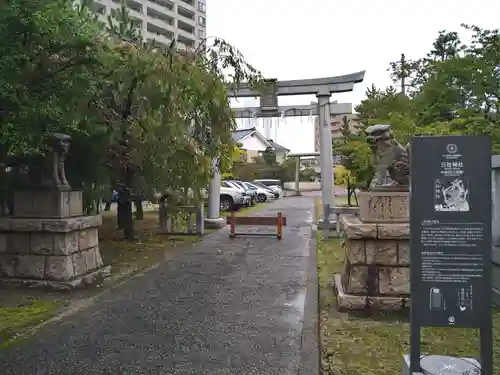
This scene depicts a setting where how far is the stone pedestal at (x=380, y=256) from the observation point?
536cm

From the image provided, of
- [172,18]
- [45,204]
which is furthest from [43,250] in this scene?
[172,18]

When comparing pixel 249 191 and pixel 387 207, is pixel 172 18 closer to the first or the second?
pixel 249 191

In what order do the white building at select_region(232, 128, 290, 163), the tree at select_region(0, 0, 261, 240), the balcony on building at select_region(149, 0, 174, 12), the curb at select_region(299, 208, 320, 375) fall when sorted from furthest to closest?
the balcony on building at select_region(149, 0, 174, 12) < the white building at select_region(232, 128, 290, 163) < the tree at select_region(0, 0, 261, 240) < the curb at select_region(299, 208, 320, 375)

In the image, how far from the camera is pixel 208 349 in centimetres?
432

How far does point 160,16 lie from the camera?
5391 centimetres

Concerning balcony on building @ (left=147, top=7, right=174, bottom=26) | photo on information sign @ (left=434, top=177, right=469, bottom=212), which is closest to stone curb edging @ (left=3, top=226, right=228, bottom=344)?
photo on information sign @ (left=434, top=177, right=469, bottom=212)

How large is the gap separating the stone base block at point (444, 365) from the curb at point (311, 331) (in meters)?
0.85

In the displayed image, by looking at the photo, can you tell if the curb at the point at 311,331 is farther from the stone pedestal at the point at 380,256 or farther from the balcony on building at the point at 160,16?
the balcony on building at the point at 160,16

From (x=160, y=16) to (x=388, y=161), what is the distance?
5350 centimetres

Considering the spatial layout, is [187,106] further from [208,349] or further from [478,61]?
[478,61]

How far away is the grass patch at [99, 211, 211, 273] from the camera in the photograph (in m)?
8.63

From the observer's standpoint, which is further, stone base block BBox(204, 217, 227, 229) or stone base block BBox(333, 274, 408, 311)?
stone base block BBox(204, 217, 227, 229)

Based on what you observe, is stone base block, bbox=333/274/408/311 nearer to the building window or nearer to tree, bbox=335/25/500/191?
tree, bbox=335/25/500/191

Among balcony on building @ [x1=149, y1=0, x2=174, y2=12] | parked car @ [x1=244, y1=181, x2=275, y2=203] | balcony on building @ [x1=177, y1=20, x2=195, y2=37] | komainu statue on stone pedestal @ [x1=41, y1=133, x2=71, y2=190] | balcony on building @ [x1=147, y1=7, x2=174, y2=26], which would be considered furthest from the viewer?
balcony on building @ [x1=177, y1=20, x2=195, y2=37]
